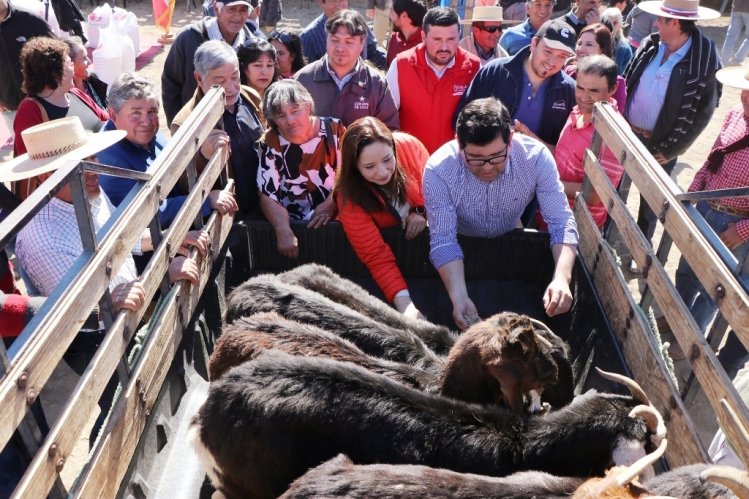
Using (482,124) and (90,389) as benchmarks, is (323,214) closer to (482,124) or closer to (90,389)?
(482,124)

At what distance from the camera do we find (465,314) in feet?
11.4

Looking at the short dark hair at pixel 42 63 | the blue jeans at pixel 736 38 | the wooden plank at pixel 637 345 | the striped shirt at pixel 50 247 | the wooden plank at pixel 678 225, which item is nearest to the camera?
the wooden plank at pixel 678 225

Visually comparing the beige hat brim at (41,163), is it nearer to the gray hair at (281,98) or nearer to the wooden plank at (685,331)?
the gray hair at (281,98)

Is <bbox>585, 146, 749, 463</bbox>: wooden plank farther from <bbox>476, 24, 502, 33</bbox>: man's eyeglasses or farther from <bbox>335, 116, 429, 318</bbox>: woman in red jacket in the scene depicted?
<bbox>476, 24, 502, 33</bbox>: man's eyeglasses

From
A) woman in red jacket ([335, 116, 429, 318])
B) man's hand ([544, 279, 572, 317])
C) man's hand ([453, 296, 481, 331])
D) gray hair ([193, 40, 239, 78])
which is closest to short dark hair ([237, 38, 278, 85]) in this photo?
gray hair ([193, 40, 239, 78])

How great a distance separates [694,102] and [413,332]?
3.87 metres

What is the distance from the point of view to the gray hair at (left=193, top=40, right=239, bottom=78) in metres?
4.46

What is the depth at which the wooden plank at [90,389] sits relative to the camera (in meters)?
1.85

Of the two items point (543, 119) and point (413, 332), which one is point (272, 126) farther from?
point (543, 119)

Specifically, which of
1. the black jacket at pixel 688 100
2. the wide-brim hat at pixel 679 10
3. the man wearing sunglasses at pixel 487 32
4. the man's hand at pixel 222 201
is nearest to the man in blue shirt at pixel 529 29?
the man wearing sunglasses at pixel 487 32

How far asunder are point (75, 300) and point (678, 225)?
2267 mm

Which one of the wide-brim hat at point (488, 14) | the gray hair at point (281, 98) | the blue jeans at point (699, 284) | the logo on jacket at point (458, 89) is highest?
the gray hair at point (281, 98)

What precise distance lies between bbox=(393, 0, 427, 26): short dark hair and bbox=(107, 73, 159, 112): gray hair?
4124 millimetres

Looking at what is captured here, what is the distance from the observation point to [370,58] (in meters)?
7.84
